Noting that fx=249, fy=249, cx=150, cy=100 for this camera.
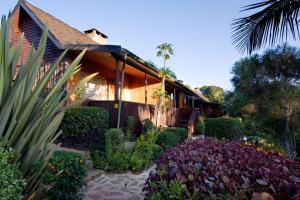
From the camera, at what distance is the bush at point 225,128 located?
13.2 meters

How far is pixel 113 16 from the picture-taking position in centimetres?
1273

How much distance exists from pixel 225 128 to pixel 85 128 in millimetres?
7969

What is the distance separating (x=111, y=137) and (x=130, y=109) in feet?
10.0

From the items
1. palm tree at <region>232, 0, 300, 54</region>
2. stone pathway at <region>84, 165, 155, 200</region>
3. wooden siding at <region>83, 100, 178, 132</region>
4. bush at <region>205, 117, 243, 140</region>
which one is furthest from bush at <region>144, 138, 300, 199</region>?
bush at <region>205, 117, 243, 140</region>

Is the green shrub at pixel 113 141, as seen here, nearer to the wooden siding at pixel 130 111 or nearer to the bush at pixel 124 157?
the bush at pixel 124 157

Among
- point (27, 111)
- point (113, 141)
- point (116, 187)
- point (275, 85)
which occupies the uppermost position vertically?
point (275, 85)

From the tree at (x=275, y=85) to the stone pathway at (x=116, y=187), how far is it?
34.2ft

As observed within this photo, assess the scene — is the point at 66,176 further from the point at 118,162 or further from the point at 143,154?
the point at 143,154

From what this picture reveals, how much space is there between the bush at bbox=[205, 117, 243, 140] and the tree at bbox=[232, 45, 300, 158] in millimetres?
2987

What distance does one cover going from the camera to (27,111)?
66.4 inches

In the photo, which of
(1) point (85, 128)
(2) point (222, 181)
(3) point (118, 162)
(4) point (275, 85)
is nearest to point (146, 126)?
(1) point (85, 128)

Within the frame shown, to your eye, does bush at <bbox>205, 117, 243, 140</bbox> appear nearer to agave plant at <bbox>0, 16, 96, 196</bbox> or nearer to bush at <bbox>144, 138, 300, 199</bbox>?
bush at <bbox>144, 138, 300, 199</bbox>

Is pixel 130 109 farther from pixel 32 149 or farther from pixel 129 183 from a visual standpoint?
pixel 32 149

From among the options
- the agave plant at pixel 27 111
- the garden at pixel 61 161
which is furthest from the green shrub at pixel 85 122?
the agave plant at pixel 27 111
